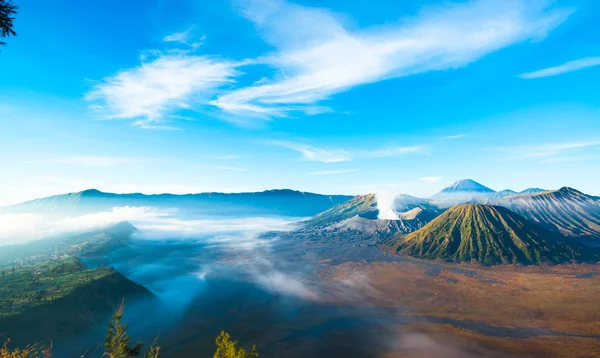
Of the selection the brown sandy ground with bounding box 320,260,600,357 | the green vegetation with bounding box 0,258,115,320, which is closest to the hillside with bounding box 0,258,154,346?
the green vegetation with bounding box 0,258,115,320

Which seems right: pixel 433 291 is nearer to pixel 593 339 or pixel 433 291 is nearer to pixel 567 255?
pixel 593 339

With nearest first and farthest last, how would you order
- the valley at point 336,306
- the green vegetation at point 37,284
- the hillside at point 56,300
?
1. the hillside at point 56,300
2. the valley at point 336,306
3. the green vegetation at point 37,284

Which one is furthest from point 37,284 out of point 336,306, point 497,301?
point 497,301

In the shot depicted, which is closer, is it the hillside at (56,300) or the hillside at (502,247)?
the hillside at (56,300)

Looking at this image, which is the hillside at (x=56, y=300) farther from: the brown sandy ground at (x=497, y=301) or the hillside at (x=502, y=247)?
the hillside at (x=502, y=247)

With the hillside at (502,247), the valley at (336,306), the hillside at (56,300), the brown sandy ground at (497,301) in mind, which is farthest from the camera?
the hillside at (502,247)

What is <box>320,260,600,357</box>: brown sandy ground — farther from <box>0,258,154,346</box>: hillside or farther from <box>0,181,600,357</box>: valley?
<box>0,258,154,346</box>: hillside

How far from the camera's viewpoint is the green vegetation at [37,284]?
251ft

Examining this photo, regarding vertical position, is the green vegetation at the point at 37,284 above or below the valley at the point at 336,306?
above

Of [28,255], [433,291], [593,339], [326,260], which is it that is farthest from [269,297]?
[28,255]

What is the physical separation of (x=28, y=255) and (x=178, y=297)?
14542 centimetres

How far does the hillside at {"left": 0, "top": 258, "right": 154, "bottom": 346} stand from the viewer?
6962 cm

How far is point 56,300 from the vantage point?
260ft

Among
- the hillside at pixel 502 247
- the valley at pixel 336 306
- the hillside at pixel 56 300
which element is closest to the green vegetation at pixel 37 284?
the hillside at pixel 56 300
